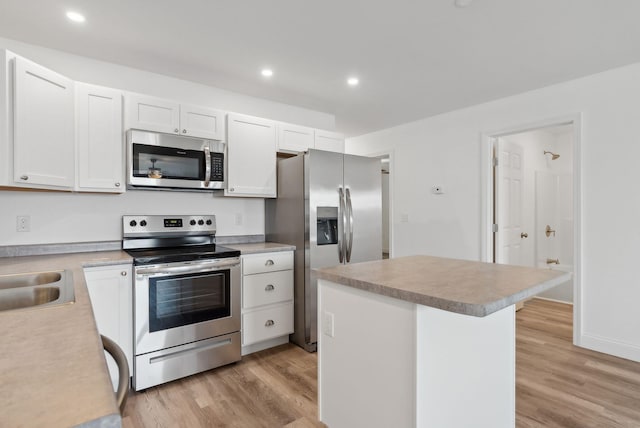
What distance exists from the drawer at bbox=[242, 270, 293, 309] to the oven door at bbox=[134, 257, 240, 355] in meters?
0.12

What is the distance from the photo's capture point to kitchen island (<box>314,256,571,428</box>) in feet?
4.20

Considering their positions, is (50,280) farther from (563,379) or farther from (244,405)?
(563,379)

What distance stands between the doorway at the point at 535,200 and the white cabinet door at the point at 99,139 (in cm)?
369

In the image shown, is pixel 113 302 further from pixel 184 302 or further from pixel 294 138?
pixel 294 138

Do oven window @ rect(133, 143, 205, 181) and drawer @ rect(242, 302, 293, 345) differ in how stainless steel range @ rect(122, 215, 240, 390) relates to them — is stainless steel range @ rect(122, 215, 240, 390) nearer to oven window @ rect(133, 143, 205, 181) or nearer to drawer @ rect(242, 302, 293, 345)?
drawer @ rect(242, 302, 293, 345)

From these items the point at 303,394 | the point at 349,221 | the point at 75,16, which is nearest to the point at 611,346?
the point at 349,221

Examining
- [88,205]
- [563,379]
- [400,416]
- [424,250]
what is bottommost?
[563,379]

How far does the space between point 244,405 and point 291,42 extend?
2.54 metres

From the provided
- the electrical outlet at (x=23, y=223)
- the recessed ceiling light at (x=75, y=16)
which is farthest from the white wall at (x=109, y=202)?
the recessed ceiling light at (x=75, y=16)

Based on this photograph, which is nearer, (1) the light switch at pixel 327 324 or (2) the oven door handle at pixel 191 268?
(1) the light switch at pixel 327 324

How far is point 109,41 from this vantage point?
8.00ft

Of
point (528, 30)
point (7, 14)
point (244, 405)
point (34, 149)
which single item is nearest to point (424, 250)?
point (528, 30)

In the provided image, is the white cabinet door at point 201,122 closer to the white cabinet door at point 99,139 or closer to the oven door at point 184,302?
the white cabinet door at point 99,139

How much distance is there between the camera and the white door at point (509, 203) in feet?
13.0
